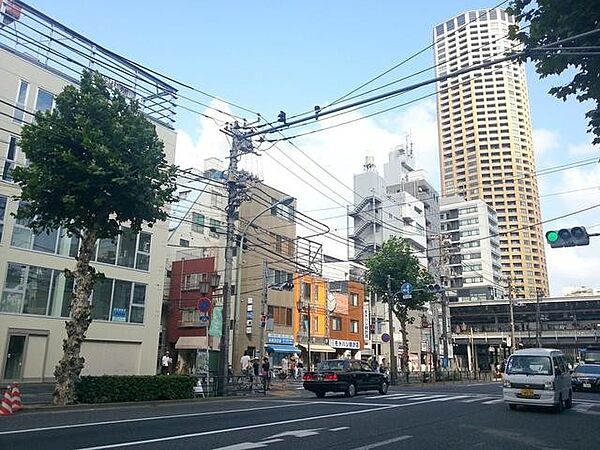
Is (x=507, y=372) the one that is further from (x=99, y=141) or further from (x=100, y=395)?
(x=99, y=141)

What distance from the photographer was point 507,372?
1529 centimetres

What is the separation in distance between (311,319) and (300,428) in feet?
128

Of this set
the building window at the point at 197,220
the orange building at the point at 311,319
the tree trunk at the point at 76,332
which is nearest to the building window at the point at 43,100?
the tree trunk at the point at 76,332

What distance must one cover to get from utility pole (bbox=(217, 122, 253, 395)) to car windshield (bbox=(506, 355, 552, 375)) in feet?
34.3

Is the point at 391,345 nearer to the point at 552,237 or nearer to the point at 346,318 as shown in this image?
the point at 346,318

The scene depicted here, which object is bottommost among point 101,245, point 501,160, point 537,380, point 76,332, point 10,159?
point 537,380

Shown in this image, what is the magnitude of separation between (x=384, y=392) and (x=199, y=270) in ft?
79.1

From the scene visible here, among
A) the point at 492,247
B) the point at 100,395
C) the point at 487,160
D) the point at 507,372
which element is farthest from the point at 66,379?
the point at 487,160

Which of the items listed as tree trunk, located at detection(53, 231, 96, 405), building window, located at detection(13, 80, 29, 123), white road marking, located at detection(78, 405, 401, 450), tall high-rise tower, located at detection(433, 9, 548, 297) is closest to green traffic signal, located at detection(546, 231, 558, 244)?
white road marking, located at detection(78, 405, 401, 450)

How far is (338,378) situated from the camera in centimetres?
2156

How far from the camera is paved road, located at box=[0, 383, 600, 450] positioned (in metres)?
8.74

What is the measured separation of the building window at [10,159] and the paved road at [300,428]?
50.2 feet

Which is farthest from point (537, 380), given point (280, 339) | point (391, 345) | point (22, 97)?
point (280, 339)

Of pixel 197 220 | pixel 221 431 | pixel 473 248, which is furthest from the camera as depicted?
pixel 473 248
